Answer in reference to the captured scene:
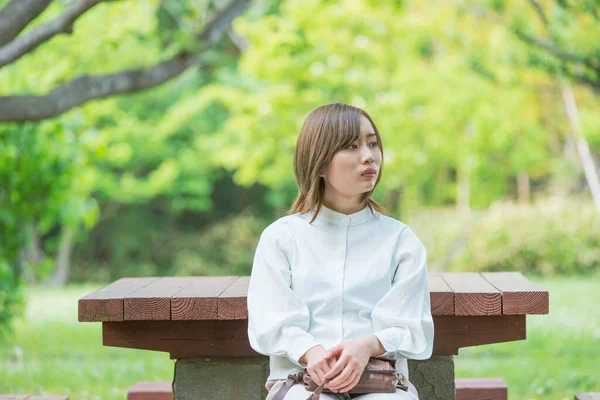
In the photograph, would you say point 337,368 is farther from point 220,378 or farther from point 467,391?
point 467,391

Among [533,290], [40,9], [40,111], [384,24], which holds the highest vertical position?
[384,24]

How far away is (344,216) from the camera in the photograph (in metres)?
2.67

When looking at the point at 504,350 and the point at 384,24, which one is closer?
the point at 504,350

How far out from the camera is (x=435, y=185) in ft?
57.8

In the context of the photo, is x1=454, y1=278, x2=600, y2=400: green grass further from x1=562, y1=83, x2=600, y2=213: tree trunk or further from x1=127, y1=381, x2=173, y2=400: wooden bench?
x1=562, y1=83, x2=600, y2=213: tree trunk

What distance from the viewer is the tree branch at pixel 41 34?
4.23m

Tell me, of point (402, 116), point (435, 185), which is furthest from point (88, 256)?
point (402, 116)

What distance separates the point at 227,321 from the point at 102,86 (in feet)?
8.92

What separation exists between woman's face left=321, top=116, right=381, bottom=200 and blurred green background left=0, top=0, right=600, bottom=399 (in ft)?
7.25

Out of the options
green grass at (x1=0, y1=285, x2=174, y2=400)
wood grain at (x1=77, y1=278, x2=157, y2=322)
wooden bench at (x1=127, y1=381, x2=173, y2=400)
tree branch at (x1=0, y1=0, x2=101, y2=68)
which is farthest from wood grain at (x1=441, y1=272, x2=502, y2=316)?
green grass at (x1=0, y1=285, x2=174, y2=400)

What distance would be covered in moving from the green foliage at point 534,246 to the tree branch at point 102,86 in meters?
8.37

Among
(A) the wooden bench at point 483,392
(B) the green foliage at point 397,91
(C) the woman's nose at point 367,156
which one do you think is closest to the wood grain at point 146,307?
(C) the woman's nose at point 367,156

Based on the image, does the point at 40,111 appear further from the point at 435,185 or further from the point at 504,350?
the point at 435,185

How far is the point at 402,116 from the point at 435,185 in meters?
5.64
